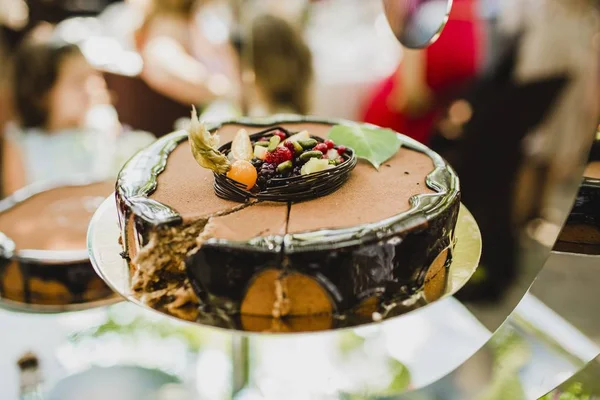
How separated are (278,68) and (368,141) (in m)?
1.70

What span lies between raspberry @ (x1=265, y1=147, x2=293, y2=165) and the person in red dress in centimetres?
169

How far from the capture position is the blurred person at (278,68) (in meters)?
3.00

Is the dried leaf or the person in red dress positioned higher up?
the dried leaf

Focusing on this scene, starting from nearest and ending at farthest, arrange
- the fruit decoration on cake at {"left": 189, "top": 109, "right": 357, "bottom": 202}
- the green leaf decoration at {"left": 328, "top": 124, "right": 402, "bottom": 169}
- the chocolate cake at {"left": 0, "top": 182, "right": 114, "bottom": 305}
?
the fruit decoration on cake at {"left": 189, "top": 109, "right": 357, "bottom": 202}
the green leaf decoration at {"left": 328, "top": 124, "right": 402, "bottom": 169}
the chocolate cake at {"left": 0, "top": 182, "right": 114, "bottom": 305}

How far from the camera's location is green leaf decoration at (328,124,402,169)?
1435mm

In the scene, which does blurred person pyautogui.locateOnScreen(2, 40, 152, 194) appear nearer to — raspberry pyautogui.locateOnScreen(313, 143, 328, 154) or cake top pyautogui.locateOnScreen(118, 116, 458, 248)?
cake top pyautogui.locateOnScreen(118, 116, 458, 248)

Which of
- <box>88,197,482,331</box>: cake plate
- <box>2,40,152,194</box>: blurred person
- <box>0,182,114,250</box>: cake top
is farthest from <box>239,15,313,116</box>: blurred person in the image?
<box>88,197,482,331</box>: cake plate

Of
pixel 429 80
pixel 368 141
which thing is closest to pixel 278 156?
pixel 368 141

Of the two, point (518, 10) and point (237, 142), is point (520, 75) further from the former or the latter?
point (237, 142)

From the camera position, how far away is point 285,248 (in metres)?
1.07

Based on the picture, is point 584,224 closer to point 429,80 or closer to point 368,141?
point 368,141

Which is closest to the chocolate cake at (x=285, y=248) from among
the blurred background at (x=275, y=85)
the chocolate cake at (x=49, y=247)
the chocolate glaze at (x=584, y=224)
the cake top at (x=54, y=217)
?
the chocolate glaze at (x=584, y=224)

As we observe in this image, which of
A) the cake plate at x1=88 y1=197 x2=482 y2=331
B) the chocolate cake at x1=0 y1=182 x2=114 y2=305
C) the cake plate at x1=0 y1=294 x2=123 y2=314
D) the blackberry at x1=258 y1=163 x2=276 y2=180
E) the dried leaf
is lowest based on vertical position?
the cake plate at x1=0 y1=294 x2=123 y2=314

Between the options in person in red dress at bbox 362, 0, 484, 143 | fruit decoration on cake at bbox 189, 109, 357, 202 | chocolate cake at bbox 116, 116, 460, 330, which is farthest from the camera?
person in red dress at bbox 362, 0, 484, 143
